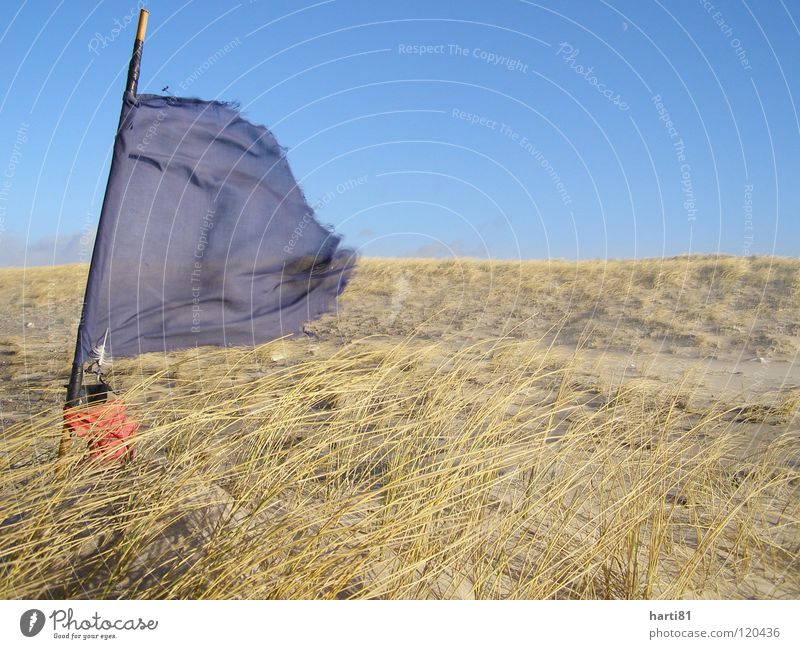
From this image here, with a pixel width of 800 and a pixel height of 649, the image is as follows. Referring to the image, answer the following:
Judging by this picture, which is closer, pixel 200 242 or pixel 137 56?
pixel 137 56

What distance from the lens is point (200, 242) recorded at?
17.8 ft

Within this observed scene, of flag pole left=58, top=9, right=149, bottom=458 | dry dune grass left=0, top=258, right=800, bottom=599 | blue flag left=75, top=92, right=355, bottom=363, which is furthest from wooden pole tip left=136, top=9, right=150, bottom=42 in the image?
dry dune grass left=0, top=258, right=800, bottom=599

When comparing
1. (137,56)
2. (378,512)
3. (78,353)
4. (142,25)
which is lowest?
(378,512)

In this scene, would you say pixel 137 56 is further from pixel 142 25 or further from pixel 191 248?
pixel 191 248

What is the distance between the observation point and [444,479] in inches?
88.4

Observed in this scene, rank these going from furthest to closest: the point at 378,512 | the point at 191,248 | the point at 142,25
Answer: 1. the point at 191,248
2. the point at 142,25
3. the point at 378,512

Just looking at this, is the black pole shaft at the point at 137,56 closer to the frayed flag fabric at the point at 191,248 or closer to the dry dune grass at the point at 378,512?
the frayed flag fabric at the point at 191,248

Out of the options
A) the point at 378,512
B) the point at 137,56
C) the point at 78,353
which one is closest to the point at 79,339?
the point at 78,353

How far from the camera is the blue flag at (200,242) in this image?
13.0ft

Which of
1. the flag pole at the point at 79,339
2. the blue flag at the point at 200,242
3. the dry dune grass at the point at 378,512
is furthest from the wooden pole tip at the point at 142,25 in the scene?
the dry dune grass at the point at 378,512

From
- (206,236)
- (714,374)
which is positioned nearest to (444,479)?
(206,236)

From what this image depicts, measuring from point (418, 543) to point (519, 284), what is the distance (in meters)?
11.5

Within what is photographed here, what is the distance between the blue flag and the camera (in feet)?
13.0
